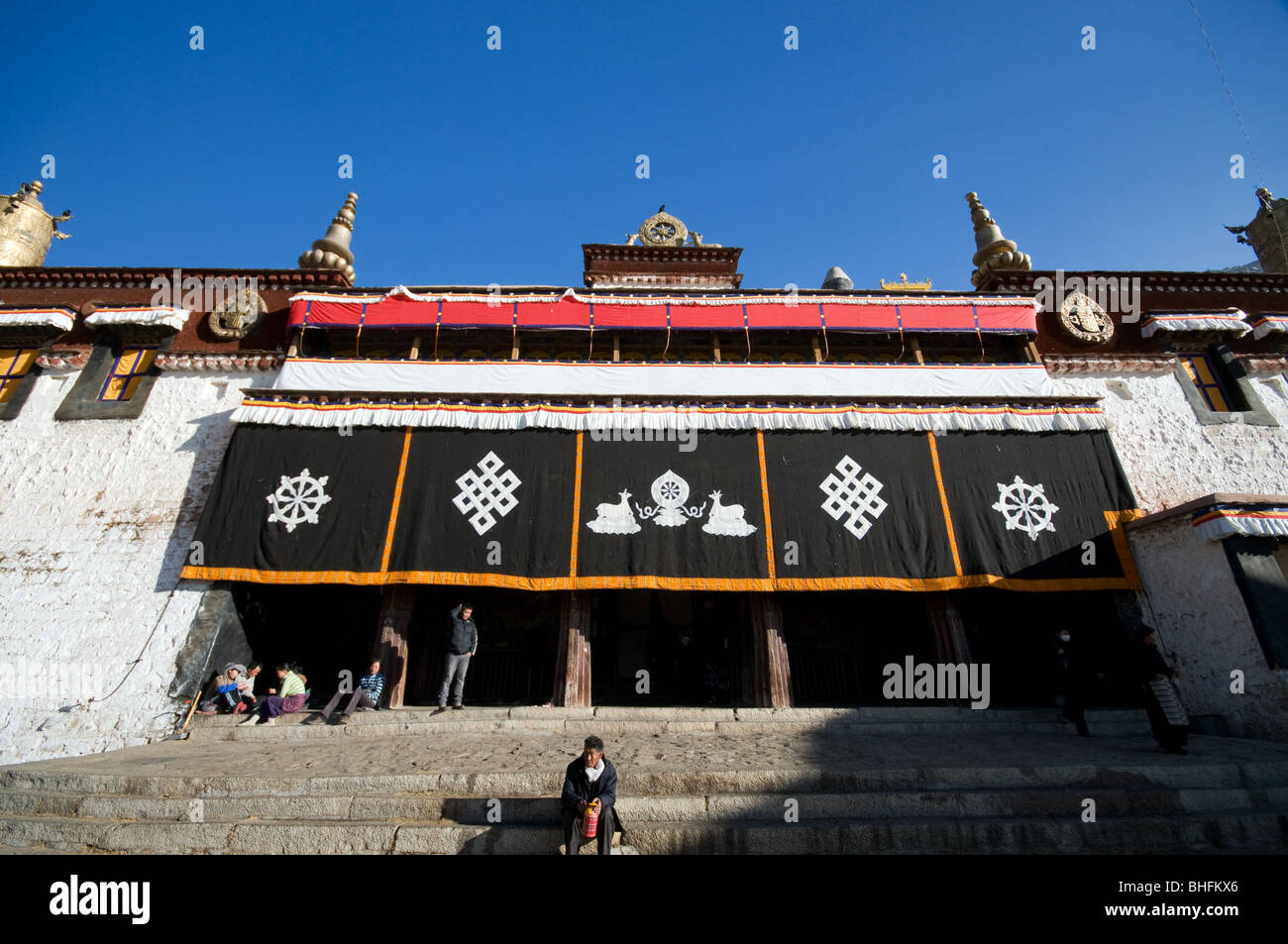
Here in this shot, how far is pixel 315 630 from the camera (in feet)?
37.2

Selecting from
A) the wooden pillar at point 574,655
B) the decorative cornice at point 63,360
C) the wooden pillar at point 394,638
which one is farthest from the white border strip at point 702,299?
the wooden pillar at point 574,655

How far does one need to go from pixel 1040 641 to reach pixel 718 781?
8.94 metres

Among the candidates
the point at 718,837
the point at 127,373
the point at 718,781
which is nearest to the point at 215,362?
the point at 127,373

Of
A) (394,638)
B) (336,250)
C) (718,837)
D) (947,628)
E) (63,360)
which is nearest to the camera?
(718,837)

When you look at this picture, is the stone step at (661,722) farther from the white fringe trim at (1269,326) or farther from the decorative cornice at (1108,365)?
the white fringe trim at (1269,326)

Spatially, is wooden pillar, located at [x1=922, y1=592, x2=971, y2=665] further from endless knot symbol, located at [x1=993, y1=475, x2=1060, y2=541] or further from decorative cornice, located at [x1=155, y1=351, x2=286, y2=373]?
decorative cornice, located at [x1=155, y1=351, x2=286, y2=373]

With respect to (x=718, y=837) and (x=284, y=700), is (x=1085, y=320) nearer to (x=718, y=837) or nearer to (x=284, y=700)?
(x=718, y=837)

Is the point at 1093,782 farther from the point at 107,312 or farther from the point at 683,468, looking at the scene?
the point at 107,312

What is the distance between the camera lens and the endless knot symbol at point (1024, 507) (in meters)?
10.2

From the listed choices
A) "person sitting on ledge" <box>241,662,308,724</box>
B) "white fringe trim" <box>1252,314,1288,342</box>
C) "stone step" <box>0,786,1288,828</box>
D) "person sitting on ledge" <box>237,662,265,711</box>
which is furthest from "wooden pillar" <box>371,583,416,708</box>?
"white fringe trim" <box>1252,314,1288,342</box>

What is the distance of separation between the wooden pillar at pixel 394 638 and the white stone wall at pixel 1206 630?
44.0ft

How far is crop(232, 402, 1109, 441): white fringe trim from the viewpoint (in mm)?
10977
